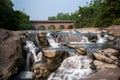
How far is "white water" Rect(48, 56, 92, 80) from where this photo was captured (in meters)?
19.2

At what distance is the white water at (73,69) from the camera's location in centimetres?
1923

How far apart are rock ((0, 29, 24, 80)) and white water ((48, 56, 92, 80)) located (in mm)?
2660

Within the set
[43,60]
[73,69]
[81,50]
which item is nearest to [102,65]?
[73,69]

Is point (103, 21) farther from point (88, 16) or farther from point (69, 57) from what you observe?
point (88, 16)

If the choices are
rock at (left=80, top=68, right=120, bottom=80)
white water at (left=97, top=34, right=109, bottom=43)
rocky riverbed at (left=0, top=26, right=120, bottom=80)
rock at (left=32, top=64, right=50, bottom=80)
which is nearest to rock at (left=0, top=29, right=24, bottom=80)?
rocky riverbed at (left=0, top=26, right=120, bottom=80)

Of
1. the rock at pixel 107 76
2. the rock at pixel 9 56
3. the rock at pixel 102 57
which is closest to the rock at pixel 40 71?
the rock at pixel 9 56

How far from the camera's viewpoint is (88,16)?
238 feet

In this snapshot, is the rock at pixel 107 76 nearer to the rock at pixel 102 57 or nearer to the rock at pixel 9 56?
the rock at pixel 102 57

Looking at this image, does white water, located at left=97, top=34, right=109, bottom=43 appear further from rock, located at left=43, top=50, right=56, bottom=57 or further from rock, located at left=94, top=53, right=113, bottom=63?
rock, located at left=43, top=50, right=56, bottom=57

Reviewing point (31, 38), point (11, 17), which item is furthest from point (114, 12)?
point (31, 38)

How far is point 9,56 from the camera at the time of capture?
20.0 metres

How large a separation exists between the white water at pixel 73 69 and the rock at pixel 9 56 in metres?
2.66

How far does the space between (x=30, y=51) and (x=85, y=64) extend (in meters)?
5.62

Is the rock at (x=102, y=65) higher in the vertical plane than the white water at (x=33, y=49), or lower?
lower
